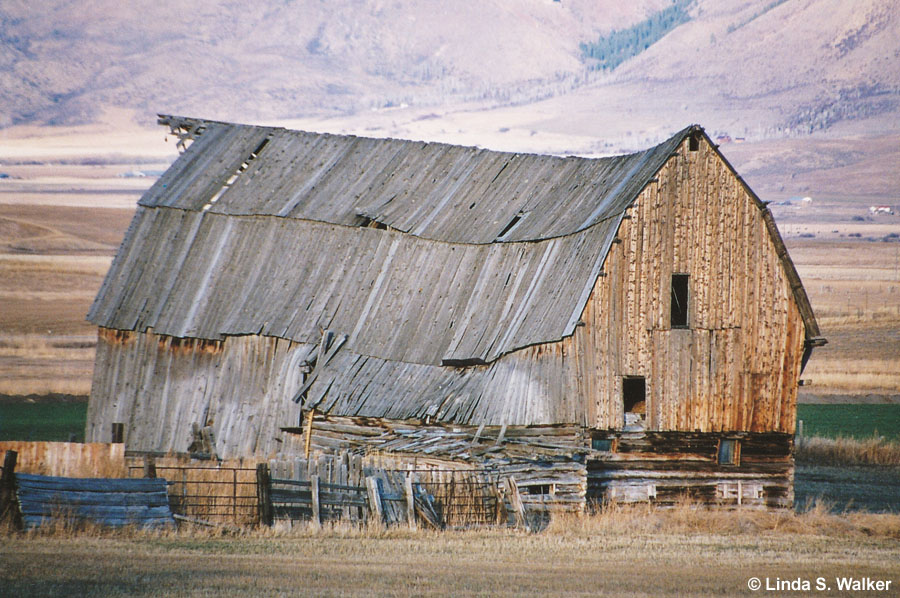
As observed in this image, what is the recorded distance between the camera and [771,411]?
32.6 metres

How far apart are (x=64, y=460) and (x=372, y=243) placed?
→ 1019 centimetres

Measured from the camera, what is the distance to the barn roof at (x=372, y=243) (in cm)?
3378

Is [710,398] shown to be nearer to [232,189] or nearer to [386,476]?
[386,476]

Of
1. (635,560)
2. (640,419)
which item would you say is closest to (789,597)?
(635,560)

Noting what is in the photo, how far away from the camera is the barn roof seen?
3378 cm

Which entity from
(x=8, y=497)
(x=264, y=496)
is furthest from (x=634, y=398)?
(x=8, y=497)

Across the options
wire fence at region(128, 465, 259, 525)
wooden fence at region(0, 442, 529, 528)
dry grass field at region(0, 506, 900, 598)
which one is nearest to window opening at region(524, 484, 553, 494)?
wooden fence at region(0, 442, 529, 528)

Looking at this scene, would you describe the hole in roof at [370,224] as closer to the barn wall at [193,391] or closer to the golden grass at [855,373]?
the barn wall at [193,391]

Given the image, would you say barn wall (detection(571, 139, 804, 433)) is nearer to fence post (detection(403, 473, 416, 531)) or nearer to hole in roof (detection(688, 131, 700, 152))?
hole in roof (detection(688, 131, 700, 152))

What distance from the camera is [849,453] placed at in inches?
1716

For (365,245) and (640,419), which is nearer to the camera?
(640,419)

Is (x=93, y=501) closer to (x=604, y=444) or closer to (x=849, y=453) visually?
(x=604, y=444)

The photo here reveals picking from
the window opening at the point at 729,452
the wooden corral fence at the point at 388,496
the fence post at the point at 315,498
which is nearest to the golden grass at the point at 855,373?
the window opening at the point at 729,452

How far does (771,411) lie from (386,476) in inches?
385
